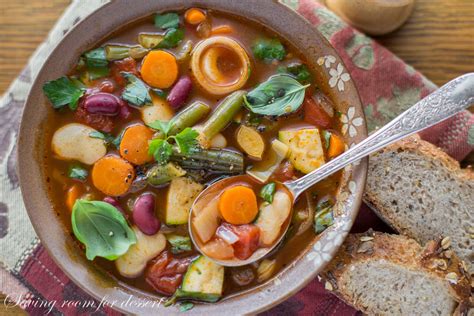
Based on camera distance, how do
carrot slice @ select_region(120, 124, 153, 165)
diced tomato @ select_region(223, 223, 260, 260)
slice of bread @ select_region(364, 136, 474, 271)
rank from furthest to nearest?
slice of bread @ select_region(364, 136, 474, 271) → carrot slice @ select_region(120, 124, 153, 165) → diced tomato @ select_region(223, 223, 260, 260)

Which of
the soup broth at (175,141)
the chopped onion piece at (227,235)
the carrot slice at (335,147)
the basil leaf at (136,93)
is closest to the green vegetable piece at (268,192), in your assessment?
the soup broth at (175,141)

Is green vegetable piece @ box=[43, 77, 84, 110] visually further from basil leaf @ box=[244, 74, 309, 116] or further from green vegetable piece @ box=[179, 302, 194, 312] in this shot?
green vegetable piece @ box=[179, 302, 194, 312]

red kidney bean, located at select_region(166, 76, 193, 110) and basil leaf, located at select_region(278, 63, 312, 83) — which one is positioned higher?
basil leaf, located at select_region(278, 63, 312, 83)

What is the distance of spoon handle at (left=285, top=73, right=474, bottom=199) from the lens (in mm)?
3795

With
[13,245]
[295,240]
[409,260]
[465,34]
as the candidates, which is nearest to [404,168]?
[409,260]

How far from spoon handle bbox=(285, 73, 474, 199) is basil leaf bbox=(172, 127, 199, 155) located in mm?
906

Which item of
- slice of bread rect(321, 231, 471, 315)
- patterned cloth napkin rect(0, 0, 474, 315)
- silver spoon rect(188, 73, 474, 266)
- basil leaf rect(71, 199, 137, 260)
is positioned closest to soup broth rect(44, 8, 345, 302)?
basil leaf rect(71, 199, 137, 260)

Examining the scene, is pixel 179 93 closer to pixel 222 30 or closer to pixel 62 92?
pixel 222 30

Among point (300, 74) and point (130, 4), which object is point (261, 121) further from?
point (130, 4)

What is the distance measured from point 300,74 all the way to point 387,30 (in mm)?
961

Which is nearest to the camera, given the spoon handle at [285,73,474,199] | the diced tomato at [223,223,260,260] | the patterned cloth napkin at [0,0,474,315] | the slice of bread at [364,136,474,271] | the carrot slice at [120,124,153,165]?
the spoon handle at [285,73,474,199]

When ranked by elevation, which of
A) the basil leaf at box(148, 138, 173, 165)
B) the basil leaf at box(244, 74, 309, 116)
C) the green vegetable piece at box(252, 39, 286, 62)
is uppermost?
the green vegetable piece at box(252, 39, 286, 62)

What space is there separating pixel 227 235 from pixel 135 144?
0.85 meters

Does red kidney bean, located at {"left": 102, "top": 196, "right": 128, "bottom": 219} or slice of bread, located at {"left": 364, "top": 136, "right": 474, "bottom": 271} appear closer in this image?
red kidney bean, located at {"left": 102, "top": 196, "right": 128, "bottom": 219}
